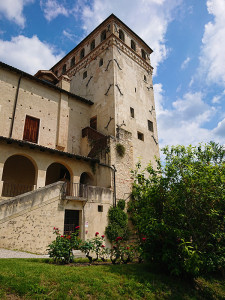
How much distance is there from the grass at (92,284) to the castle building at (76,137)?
436 cm

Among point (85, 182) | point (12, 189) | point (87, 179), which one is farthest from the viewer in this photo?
point (85, 182)

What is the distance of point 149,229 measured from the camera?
311 inches

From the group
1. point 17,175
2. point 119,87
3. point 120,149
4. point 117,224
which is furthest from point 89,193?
point 119,87

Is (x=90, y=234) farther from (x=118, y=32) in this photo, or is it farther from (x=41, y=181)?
(x=118, y=32)

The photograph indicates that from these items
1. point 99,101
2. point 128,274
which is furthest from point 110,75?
point 128,274

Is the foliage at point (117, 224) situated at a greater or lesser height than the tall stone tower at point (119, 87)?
lesser

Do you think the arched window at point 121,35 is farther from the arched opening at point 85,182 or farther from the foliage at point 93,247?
the foliage at point 93,247

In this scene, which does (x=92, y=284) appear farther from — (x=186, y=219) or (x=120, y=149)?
(x=120, y=149)

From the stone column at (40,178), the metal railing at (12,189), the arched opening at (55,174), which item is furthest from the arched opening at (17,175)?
the stone column at (40,178)

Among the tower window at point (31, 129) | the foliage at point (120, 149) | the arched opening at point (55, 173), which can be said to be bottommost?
the arched opening at point (55, 173)

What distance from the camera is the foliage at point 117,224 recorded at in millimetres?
13508

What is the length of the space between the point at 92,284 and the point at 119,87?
17606 mm

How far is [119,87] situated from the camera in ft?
66.7

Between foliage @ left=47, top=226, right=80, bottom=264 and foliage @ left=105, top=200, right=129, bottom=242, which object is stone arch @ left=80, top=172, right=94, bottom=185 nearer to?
foliage @ left=105, top=200, right=129, bottom=242
